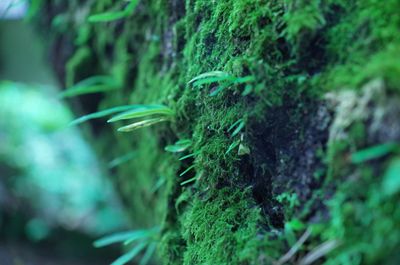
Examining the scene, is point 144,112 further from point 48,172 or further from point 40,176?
point 48,172

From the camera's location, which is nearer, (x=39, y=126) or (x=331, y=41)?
(x=331, y=41)

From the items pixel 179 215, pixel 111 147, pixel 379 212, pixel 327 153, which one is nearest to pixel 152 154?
pixel 179 215

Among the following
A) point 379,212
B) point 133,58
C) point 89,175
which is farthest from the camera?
point 89,175

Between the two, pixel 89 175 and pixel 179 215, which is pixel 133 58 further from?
pixel 89 175

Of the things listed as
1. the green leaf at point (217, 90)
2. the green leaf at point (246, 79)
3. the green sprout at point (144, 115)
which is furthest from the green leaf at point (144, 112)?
the green leaf at point (246, 79)

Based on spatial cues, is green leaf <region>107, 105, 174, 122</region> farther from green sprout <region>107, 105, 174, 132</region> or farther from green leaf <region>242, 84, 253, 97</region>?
green leaf <region>242, 84, 253, 97</region>

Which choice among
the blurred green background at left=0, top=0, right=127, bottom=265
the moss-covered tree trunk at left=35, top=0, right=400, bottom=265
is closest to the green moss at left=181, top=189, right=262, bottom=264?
the moss-covered tree trunk at left=35, top=0, right=400, bottom=265
